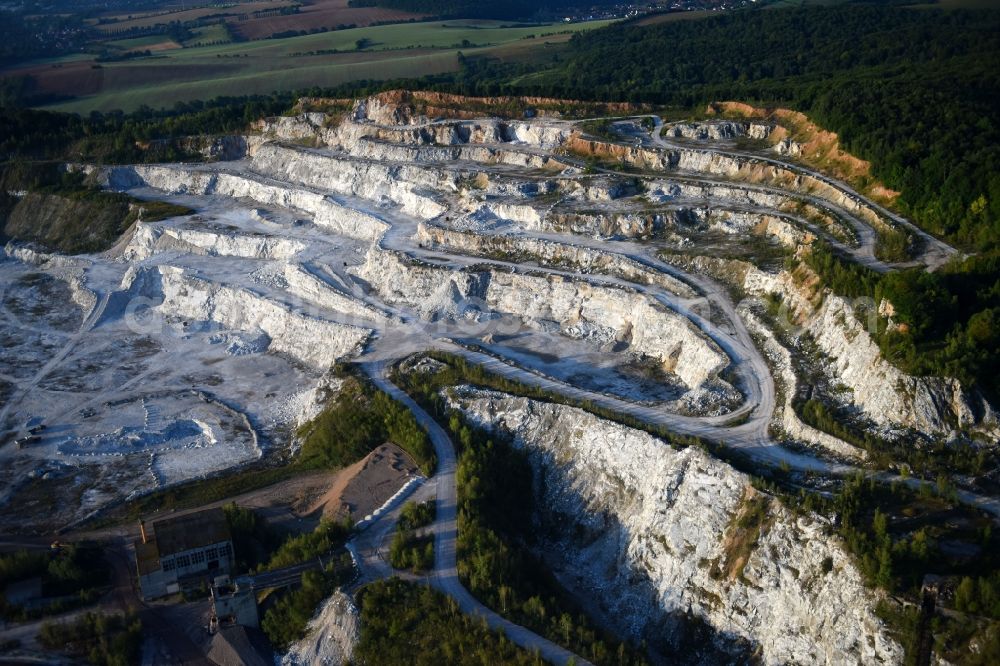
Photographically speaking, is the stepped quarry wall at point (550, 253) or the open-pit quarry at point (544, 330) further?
the stepped quarry wall at point (550, 253)

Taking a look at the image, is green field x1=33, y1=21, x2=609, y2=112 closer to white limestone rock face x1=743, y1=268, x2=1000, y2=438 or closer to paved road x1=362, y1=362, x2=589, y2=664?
paved road x1=362, y1=362, x2=589, y2=664

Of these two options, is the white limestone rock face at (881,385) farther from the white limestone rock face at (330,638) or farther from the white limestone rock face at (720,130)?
the white limestone rock face at (720,130)

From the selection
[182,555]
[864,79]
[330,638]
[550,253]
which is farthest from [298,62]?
[330,638]

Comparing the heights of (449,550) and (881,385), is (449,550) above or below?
below

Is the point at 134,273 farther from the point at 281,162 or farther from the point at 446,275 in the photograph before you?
the point at 446,275

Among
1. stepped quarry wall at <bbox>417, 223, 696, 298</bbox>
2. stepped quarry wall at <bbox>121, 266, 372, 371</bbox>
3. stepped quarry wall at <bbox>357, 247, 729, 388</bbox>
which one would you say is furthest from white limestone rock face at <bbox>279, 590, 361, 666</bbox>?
stepped quarry wall at <bbox>417, 223, 696, 298</bbox>

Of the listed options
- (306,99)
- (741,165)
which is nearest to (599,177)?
(741,165)

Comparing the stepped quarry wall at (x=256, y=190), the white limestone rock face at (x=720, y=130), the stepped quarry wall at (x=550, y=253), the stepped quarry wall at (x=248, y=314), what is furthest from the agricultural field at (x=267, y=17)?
the stepped quarry wall at (x=550, y=253)

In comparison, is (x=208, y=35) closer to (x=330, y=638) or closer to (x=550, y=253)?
(x=550, y=253)
